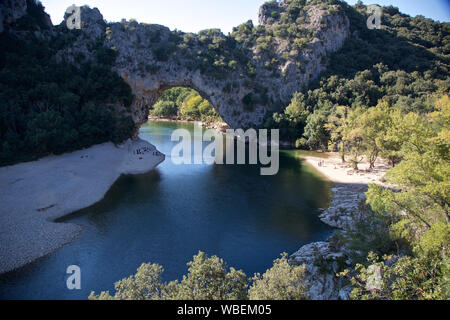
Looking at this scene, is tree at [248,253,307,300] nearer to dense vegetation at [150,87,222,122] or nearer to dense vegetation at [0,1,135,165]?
dense vegetation at [0,1,135,165]

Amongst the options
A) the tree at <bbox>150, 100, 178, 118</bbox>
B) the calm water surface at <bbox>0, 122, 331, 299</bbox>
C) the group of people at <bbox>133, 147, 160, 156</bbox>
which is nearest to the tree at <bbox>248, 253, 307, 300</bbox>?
the calm water surface at <bbox>0, 122, 331, 299</bbox>

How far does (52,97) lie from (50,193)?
2305 centimetres

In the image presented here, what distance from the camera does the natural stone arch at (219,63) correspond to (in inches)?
2341

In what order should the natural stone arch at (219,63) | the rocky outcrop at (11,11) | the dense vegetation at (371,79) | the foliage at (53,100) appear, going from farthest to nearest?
the natural stone arch at (219,63) < the dense vegetation at (371,79) < the rocky outcrop at (11,11) < the foliage at (53,100)

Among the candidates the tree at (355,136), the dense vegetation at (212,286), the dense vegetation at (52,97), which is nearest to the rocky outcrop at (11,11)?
the dense vegetation at (52,97)

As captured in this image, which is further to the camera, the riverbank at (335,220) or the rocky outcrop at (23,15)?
the rocky outcrop at (23,15)

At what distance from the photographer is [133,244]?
920 inches

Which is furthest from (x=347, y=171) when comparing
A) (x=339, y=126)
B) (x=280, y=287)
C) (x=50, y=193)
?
(x=50, y=193)

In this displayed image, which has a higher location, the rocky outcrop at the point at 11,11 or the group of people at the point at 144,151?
the rocky outcrop at the point at 11,11

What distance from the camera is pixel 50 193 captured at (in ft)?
97.9

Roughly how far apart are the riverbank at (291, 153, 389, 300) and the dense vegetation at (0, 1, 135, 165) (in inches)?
1421

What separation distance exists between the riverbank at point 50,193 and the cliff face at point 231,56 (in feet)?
58.5

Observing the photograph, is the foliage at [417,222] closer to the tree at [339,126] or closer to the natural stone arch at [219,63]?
the tree at [339,126]
